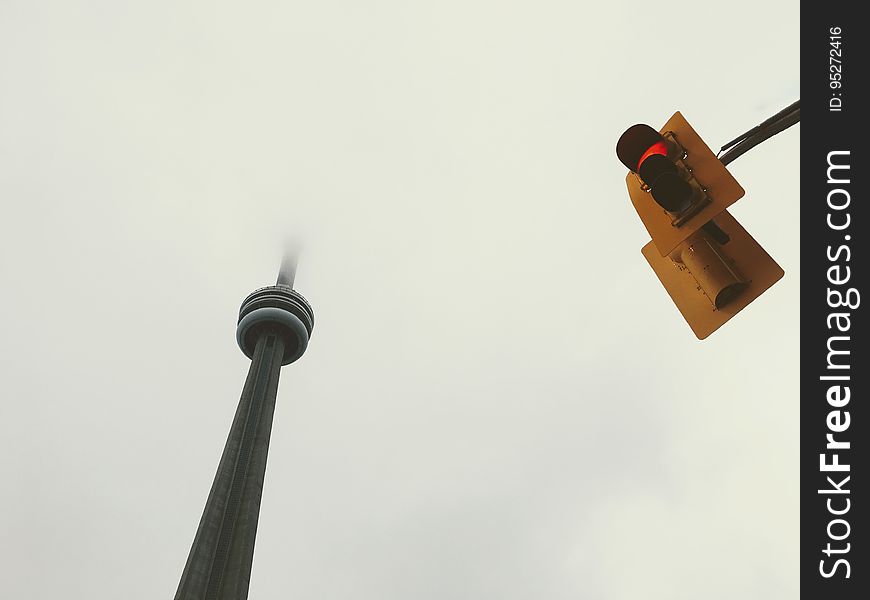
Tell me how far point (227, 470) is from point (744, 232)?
52.8 m

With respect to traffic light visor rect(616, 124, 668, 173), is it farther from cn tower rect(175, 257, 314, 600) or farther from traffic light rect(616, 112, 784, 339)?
cn tower rect(175, 257, 314, 600)

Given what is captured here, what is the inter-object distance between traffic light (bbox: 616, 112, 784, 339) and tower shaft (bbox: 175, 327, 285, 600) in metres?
47.1

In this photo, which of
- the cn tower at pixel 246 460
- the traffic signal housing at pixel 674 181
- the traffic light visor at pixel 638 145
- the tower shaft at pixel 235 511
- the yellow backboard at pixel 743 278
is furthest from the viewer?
the cn tower at pixel 246 460

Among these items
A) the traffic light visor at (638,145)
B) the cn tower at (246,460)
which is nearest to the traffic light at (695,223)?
the traffic light visor at (638,145)

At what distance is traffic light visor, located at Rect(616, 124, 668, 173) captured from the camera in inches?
168

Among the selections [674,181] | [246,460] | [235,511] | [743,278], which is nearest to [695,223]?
[674,181]

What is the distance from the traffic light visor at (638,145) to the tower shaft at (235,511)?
47221 mm

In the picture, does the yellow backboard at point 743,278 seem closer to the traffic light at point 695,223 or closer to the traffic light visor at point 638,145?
the traffic light at point 695,223

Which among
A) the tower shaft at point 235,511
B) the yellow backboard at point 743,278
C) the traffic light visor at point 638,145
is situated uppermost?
the tower shaft at point 235,511

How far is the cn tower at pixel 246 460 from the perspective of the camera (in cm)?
4622

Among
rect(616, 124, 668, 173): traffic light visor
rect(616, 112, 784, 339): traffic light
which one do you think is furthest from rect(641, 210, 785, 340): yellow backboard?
rect(616, 124, 668, 173): traffic light visor
